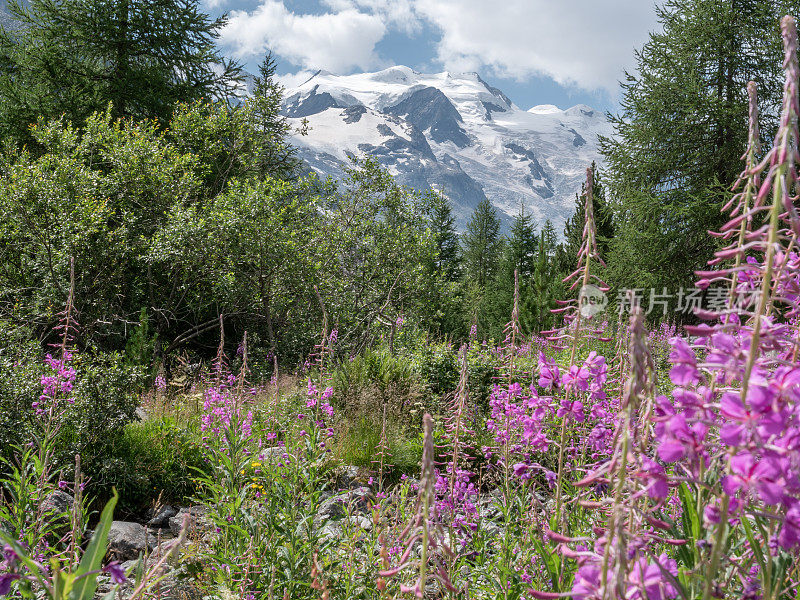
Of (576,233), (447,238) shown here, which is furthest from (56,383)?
(447,238)

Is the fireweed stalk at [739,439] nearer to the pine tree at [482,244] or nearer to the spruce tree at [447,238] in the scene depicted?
the spruce tree at [447,238]

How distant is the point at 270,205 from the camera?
9789mm

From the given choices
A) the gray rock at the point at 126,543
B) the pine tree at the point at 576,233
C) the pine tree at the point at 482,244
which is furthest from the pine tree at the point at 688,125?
the pine tree at the point at 482,244

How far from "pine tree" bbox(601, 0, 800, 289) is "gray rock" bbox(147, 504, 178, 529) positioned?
51.0 feet

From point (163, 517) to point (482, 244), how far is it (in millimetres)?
42857

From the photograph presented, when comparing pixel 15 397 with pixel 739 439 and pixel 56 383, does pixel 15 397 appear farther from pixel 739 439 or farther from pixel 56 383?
pixel 739 439

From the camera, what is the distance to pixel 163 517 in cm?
468

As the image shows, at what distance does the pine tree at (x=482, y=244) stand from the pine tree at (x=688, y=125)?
1098 inches

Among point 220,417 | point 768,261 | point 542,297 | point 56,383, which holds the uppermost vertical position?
point 768,261

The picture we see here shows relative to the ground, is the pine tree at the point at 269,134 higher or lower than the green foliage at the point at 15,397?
higher

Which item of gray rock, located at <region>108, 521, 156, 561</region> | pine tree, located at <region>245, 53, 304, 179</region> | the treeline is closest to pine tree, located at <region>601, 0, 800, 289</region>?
the treeline

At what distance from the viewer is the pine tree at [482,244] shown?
150 ft

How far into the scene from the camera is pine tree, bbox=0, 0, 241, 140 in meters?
12.2

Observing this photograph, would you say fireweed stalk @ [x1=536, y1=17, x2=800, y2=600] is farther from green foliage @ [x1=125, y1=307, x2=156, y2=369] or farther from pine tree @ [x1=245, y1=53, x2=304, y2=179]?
pine tree @ [x1=245, y1=53, x2=304, y2=179]
